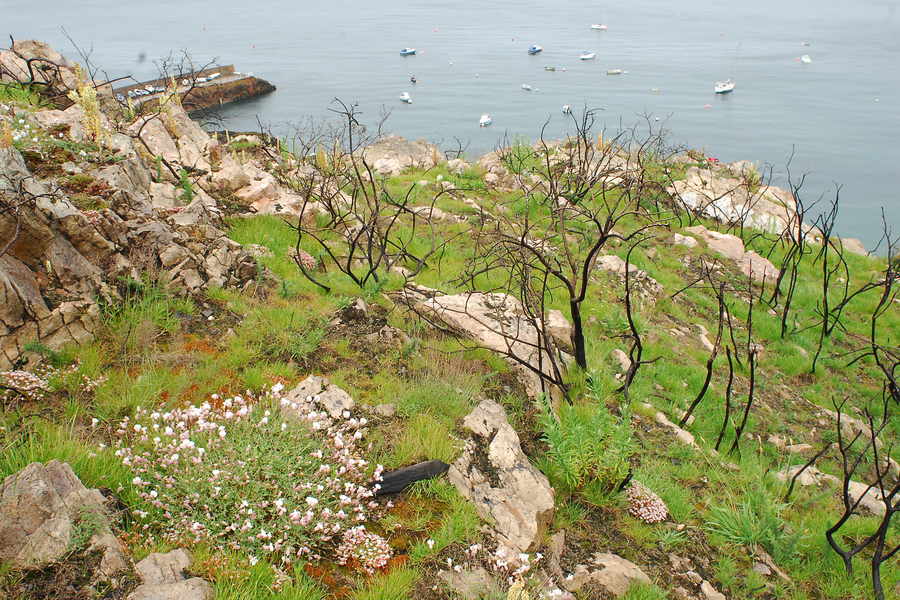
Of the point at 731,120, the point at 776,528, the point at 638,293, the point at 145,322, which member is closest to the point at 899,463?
the point at 776,528

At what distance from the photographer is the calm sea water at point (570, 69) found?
1223 inches

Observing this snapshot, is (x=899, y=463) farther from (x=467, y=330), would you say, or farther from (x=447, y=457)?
(x=447, y=457)

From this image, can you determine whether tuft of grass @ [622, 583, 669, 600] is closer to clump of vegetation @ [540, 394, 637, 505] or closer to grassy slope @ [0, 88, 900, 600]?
grassy slope @ [0, 88, 900, 600]

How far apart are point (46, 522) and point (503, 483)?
3.17 meters

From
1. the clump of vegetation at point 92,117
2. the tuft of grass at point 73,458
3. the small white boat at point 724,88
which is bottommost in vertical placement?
the tuft of grass at point 73,458

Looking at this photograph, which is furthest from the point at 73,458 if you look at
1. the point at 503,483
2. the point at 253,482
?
the point at 503,483

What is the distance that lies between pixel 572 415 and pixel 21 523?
14.7ft

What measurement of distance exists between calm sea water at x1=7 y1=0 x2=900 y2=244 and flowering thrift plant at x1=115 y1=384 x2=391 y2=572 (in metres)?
19.3

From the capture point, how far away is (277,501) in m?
3.70

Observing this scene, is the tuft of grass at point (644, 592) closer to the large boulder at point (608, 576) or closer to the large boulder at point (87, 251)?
the large boulder at point (608, 576)

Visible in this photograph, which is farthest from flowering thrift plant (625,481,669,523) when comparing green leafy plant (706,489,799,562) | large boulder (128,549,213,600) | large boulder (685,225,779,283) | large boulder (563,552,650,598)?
large boulder (685,225,779,283)

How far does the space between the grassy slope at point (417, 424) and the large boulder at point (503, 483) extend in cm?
19

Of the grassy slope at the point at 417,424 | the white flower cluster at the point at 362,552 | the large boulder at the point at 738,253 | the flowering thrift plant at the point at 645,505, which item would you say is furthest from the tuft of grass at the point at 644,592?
the large boulder at the point at 738,253

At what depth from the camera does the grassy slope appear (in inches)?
154
